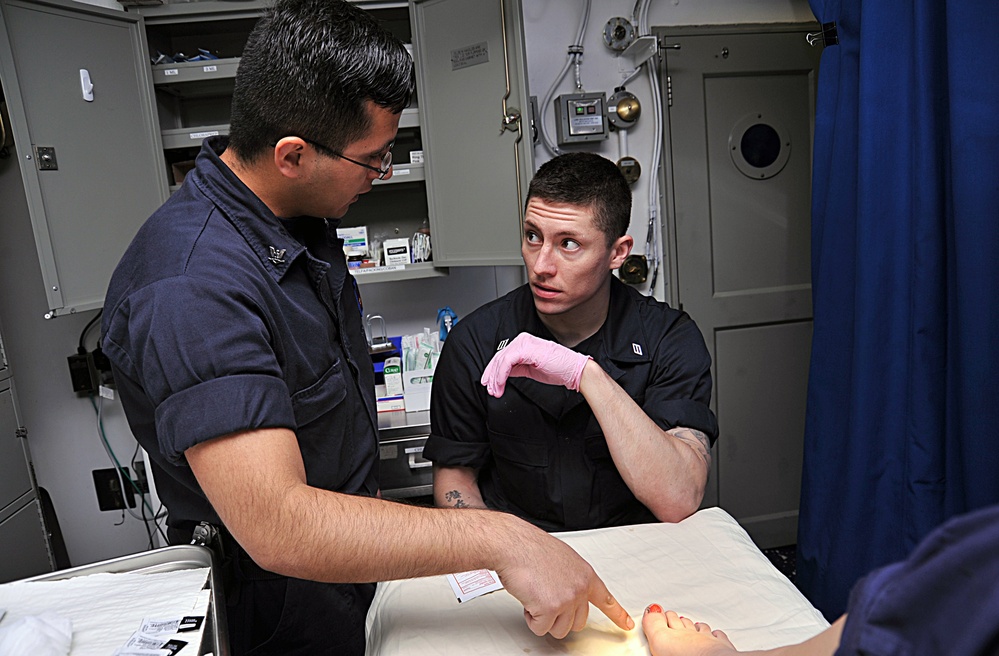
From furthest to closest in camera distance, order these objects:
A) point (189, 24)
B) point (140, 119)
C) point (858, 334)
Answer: point (189, 24)
point (140, 119)
point (858, 334)

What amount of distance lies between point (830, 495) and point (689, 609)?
4.27 feet

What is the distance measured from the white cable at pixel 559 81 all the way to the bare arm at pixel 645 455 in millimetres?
1428

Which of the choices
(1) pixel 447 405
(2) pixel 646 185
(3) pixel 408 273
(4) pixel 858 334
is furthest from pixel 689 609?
(2) pixel 646 185

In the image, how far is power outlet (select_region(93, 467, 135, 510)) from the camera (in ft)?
8.76

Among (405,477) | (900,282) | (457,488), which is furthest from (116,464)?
(900,282)

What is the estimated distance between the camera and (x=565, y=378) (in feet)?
4.60

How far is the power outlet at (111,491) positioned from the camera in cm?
267

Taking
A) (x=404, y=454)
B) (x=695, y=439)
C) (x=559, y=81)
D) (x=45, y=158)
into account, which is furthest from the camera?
(x=559, y=81)

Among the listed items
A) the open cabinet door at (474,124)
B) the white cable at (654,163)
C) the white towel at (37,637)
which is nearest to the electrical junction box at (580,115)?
the white cable at (654,163)

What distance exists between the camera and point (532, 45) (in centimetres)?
257

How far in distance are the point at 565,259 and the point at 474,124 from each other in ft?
2.93

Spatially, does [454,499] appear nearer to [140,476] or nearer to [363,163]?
[363,163]

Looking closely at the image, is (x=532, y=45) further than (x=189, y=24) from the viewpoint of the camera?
Yes

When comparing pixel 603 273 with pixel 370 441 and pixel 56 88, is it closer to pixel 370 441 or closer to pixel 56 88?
pixel 370 441
